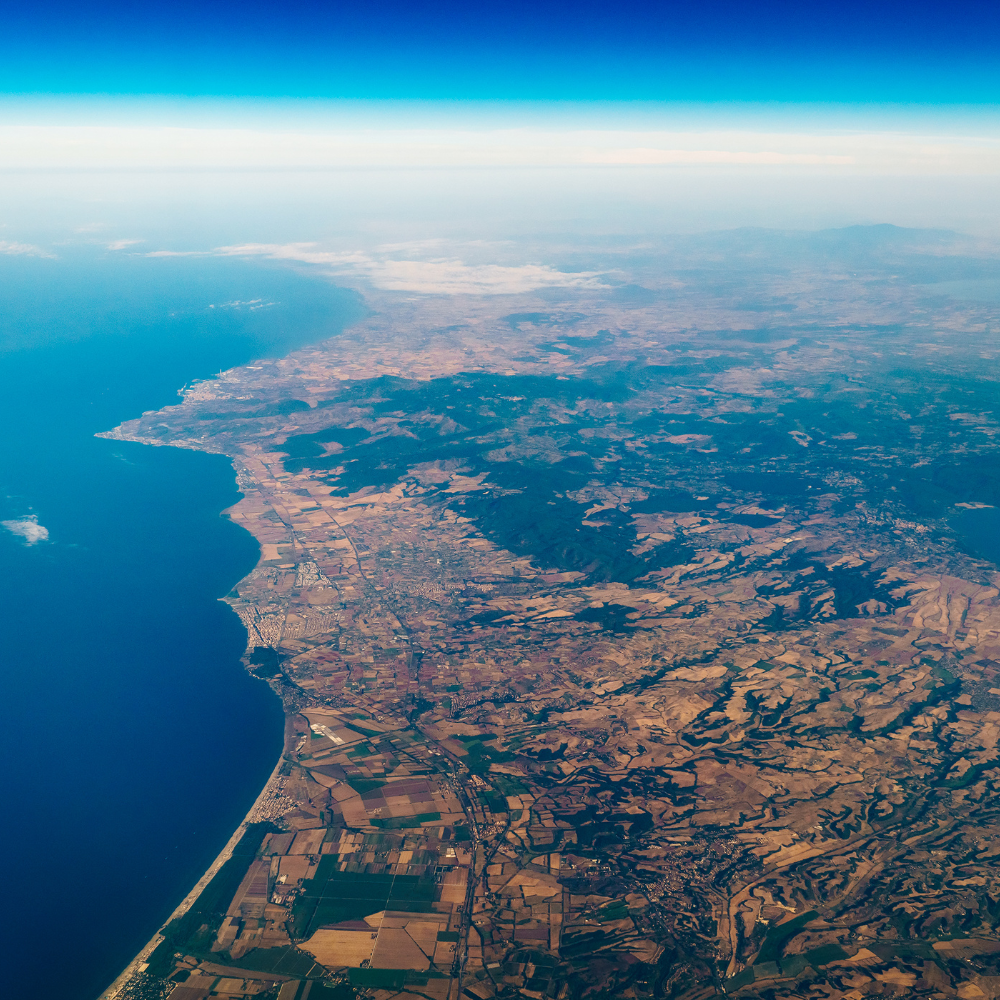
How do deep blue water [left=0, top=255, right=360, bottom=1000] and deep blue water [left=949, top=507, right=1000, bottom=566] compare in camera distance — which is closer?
deep blue water [left=0, top=255, right=360, bottom=1000]

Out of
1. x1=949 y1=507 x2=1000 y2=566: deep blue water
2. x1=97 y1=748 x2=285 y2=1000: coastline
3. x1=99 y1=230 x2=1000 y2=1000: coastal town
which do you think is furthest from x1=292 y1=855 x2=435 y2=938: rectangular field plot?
x1=949 y1=507 x2=1000 y2=566: deep blue water

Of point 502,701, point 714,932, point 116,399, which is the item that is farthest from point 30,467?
point 714,932

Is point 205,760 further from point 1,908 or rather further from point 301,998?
point 301,998

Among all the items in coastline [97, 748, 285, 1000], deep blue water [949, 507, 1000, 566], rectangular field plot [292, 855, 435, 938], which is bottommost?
coastline [97, 748, 285, 1000]

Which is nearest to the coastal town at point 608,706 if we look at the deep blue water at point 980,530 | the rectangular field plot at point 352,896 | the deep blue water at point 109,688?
the rectangular field plot at point 352,896

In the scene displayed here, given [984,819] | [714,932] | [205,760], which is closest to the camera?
[714,932]

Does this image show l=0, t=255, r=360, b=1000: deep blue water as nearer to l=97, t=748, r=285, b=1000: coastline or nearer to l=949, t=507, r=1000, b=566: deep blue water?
l=97, t=748, r=285, b=1000: coastline

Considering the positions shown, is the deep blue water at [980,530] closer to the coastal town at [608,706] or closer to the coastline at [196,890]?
the coastal town at [608,706]
